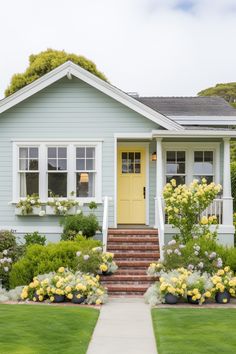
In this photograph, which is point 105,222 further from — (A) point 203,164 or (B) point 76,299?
(A) point 203,164

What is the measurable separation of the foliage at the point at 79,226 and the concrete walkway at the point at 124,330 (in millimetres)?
3583

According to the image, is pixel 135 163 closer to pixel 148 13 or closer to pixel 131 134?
pixel 131 134

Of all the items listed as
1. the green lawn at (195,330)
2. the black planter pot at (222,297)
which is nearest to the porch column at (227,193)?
the black planter pot at (222,297)

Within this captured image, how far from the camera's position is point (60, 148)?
17641 millimetres

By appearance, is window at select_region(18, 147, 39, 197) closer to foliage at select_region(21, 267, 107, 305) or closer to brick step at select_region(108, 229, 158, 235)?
brick step at select_region(108, 229, 158, 235)

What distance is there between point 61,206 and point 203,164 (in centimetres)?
468

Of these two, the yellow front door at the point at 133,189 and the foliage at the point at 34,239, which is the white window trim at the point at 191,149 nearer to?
the yellow front door at the point at 133,189

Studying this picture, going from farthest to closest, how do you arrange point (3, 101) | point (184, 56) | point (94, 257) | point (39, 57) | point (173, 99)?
point (39, 57) < point (184, 56) < point (173, 99) < point (3, 101) < point (94, 257)

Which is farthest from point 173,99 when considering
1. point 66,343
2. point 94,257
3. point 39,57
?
point 39,57

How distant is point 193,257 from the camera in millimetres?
13750

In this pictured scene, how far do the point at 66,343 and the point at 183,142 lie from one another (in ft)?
34.4

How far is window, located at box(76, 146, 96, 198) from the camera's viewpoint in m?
17.6

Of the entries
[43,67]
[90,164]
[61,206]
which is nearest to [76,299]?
[61,206]

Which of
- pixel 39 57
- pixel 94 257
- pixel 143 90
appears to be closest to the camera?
pixel 94 257
